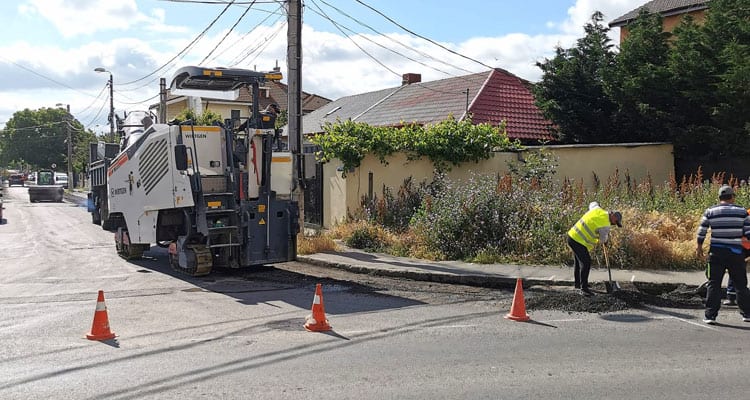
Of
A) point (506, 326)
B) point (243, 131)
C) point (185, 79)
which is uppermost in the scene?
point (185, 79)

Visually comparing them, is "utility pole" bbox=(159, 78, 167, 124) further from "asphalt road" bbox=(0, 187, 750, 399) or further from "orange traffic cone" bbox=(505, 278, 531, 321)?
"orange traffic cone" bbox=(505, 278, 531, 321)

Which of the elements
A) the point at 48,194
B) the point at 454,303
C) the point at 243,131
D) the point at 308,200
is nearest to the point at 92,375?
the point at 454,303

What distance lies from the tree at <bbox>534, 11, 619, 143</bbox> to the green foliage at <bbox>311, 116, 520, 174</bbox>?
3587mm

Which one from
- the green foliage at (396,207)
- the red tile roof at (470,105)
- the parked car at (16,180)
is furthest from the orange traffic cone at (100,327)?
the parked car at (16,180)

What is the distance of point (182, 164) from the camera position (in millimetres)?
11102

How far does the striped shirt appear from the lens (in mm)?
8023

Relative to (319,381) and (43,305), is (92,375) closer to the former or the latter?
(319,381)

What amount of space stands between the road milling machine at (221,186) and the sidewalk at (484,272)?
1.44 m

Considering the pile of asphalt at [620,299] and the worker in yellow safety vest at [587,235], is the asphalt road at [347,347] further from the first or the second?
the worker in yellow safety vest at [587,235]

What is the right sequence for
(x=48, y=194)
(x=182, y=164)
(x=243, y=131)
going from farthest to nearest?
(x=48, y=194) → (x=243, y=131) → (x=182, y=164)

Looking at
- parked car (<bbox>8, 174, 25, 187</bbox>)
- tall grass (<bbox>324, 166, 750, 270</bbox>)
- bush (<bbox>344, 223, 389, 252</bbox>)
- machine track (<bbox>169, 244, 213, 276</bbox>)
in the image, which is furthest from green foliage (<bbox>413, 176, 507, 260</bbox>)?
parked car (<bbox>8, 174, 25, 187</bbox>)

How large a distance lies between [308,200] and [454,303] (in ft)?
33.8

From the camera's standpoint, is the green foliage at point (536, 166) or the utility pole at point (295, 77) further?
the green foliage at point (536, 166)

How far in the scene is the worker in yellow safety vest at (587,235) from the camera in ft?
30.5
